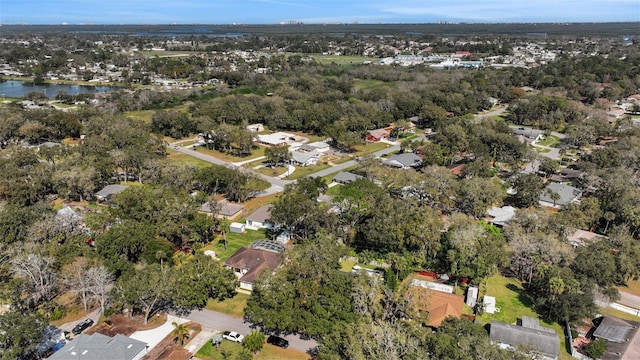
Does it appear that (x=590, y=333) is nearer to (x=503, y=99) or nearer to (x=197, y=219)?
(x=197, y=219)

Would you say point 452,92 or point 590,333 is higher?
point 452,92

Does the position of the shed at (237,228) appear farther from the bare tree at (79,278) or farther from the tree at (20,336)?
the tree at (20,336)

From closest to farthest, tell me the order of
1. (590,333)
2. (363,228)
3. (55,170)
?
(590,333) → (363,228) → (55,170)

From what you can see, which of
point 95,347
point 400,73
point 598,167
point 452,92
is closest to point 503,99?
point 452,92

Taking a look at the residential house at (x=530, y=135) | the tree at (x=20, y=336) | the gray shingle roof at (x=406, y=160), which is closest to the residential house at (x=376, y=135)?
the gray shingle roof at (x=406, y=160)

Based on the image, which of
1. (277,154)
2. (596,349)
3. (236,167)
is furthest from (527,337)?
(277,154)

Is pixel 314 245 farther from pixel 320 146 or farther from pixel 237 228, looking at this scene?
pixel 320 146

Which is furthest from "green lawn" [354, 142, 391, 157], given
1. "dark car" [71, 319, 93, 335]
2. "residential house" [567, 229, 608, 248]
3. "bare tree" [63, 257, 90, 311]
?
"dark car" [71, 319, 93, 335]

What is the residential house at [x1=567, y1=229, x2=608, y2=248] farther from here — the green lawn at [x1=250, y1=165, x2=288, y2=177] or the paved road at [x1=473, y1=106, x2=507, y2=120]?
the paved road at [x1=473, y1=106, x2=507, y2=120]
